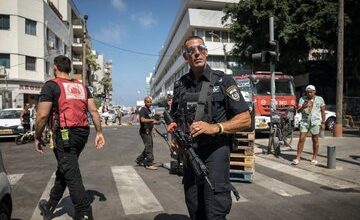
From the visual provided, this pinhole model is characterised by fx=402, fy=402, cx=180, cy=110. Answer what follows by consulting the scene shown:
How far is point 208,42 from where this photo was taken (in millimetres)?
49844

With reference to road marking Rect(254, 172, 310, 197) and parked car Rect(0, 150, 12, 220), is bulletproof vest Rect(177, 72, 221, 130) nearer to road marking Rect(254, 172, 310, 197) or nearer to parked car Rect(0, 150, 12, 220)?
parked car Rect(0, 150, 12, 220)

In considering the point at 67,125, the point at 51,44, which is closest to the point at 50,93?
the point at 67,125

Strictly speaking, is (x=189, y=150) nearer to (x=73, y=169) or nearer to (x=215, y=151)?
(x=215, y=151)

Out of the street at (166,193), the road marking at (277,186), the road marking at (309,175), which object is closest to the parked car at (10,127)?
the street at (166,193)

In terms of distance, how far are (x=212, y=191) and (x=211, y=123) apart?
572mm

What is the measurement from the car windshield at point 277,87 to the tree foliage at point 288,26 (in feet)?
31.5

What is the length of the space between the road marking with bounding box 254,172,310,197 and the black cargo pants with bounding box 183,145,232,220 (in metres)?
3.67

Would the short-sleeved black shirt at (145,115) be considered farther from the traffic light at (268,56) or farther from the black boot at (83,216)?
the black boot at (83,216)

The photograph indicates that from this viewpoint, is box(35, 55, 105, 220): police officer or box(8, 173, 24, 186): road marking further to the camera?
box(8, 173, 24, 186): road marking

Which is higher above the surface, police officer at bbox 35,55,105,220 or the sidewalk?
police officer at bbox 35,55,105,220

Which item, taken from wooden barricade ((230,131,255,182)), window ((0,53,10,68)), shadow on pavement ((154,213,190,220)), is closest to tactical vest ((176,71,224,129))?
shadow on pavement ((154,213,190,220))

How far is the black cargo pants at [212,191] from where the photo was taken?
11.0ft

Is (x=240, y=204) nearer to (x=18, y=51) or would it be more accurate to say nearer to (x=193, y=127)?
(x=193, y=127)

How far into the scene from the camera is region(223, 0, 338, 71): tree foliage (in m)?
29.0
